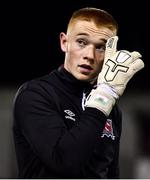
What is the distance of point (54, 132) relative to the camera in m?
1.50

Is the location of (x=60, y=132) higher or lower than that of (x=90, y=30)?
lower

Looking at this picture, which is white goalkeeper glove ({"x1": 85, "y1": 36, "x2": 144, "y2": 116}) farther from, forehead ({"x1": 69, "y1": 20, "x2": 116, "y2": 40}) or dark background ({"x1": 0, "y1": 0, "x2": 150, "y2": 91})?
dark background ({"x1": 0, "y1": 0, "x2": 150, "y2": 91})

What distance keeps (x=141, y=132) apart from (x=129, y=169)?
1.27ft

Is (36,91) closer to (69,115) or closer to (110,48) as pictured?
(69,115)

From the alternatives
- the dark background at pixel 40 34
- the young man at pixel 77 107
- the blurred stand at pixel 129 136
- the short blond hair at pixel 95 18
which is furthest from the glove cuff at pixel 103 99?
the blurred stand at pixel 129 136

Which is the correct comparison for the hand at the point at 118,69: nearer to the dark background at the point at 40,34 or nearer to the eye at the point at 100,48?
the eye at the point at 100,48

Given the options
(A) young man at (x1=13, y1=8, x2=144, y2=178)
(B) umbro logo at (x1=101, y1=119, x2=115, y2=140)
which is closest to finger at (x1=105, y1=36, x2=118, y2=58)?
(A) young man at (x1=13, y1=8, x2=144, y2=178)

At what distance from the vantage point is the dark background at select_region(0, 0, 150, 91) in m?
3.94

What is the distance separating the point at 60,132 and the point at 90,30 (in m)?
0.37

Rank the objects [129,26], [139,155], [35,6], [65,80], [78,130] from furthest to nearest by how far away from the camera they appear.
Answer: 1. [139,155]
2. [129,26]
3. [35,6]
4. [65,80]
5. [78,130]

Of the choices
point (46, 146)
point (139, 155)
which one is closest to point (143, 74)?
point (139, 155)

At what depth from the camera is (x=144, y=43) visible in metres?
4.38

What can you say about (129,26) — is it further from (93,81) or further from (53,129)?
(53,129)

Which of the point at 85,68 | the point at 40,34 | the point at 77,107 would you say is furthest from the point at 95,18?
the point at 40,34
